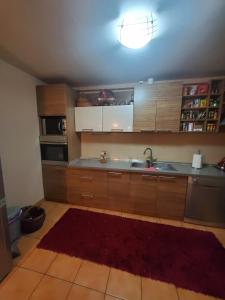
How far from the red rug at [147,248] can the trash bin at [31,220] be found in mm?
220

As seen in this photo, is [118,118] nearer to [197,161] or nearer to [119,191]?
[119,191]

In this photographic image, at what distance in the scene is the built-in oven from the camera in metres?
2.60

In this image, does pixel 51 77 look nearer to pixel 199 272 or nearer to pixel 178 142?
pixel 178 142

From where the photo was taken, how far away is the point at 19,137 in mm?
2229

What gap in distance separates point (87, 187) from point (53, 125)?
4.19 feet

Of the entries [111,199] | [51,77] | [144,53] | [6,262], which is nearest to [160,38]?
[144,53]

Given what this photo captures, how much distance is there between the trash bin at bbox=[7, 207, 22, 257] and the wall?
63.0 inches

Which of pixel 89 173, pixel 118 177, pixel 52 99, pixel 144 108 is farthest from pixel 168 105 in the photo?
pixel 52 99

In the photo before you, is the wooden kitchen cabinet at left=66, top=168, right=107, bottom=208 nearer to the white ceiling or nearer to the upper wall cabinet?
the upper wall cabinet

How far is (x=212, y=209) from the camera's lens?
7.03ft

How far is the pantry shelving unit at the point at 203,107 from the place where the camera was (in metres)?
2.22

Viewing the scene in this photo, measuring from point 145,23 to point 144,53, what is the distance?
0.49 m

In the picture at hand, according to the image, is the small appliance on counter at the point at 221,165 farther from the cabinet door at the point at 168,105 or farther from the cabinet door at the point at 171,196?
the cabinet door at the point at 168,105

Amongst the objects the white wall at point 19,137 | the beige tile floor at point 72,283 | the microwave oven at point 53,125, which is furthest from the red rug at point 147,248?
the microwave oven at point 53,125
